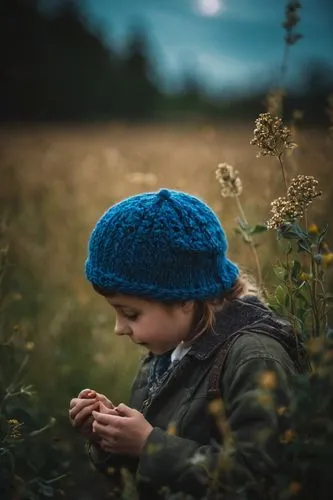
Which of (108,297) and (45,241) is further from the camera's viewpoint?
(45,241)

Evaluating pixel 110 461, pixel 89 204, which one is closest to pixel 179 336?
pixel 110 461

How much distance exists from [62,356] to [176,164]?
3820mm

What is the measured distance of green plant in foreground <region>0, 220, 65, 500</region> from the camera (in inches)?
87.5

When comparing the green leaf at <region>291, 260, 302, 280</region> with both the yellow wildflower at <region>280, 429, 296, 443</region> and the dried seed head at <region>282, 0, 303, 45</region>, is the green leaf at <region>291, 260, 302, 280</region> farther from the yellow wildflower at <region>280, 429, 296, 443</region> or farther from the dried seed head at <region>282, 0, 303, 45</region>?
the dried seed head at <region>282, 0, 303, 45</region>

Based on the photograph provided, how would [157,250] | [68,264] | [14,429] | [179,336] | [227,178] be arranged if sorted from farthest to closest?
1. [68,264]
2. [227,178]
3. [14,429]
4. [179,336]
5. [157,250]

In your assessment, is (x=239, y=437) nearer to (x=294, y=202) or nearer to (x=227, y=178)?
(x=294, y=202)

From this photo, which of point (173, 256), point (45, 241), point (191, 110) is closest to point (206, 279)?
point (173, 256)

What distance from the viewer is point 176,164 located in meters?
6.86

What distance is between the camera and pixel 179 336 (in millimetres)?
2031

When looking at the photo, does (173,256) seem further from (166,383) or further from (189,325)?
(166,383)

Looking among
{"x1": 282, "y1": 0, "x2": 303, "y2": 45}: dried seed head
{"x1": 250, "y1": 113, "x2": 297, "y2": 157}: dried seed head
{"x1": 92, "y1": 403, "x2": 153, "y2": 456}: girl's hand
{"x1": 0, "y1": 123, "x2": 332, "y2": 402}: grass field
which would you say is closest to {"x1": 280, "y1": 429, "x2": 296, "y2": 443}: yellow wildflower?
{"x1": 92, "y1": 403, "x2": 153, "y2": 456}: girl's hand

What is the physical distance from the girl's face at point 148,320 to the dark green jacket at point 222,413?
9 centimetres

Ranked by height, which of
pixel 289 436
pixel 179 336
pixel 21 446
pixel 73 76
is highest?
pixel 73 76

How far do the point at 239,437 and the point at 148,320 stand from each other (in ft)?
1.46
